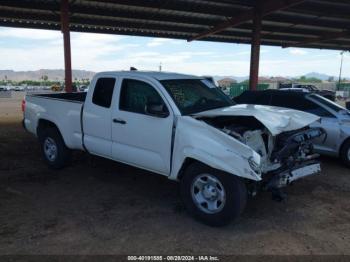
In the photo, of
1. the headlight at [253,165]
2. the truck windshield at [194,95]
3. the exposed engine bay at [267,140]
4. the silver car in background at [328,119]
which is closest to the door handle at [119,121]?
the truck windshield at [194,95]

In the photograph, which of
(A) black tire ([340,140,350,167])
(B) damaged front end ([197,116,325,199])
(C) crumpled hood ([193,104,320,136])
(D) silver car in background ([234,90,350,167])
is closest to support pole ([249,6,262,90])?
(D) silver car in background ([234,90,350,167])

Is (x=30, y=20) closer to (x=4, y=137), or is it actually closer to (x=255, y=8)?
(x=4, y=137)

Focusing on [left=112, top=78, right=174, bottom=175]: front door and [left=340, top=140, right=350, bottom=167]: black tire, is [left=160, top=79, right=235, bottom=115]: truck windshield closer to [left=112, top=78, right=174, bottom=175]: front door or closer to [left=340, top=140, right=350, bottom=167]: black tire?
[left=112, top=78, right=174, bottom=175]: front door

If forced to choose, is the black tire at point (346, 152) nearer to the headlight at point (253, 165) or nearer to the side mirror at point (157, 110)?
the headlight at point (253, 165)

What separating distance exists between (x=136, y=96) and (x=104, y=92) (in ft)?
2.58

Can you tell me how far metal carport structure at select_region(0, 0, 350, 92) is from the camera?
13945 millimetres

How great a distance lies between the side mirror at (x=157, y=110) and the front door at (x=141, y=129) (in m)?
0.02

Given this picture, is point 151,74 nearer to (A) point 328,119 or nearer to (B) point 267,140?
(B) point 267,140

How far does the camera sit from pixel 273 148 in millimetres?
4680

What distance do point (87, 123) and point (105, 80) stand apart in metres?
0.81

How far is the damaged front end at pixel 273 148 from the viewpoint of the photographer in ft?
14.3

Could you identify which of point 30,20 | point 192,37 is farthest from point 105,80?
point 192,37

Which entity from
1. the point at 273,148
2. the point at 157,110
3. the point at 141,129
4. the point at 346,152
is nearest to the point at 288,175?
the point at 273,148

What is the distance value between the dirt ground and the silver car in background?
606mm
